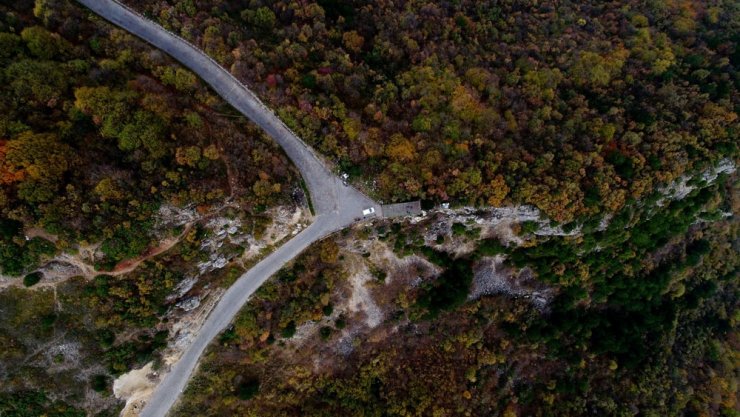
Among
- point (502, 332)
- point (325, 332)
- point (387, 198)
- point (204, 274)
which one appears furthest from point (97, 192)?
point (502, 332)

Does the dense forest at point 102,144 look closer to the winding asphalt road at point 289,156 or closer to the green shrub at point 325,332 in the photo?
the winding asphalt road at point 289,156

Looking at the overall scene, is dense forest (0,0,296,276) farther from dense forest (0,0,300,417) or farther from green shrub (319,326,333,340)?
green shrub (319,326,333,340)

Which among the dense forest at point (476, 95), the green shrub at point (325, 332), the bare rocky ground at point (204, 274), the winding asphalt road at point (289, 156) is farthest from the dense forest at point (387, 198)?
the winding asphalt road at point (289, 156)

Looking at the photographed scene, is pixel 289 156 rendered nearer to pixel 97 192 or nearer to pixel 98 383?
pixel 97 192

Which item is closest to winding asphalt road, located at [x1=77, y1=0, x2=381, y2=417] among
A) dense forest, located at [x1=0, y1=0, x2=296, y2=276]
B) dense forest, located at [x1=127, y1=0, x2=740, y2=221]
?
dense forest, located at [x1=127, y1=0, x2=740, y2=221]

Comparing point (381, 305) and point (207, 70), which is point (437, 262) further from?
point (207, 70)

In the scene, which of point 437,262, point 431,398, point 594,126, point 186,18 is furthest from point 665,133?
point 186,18
